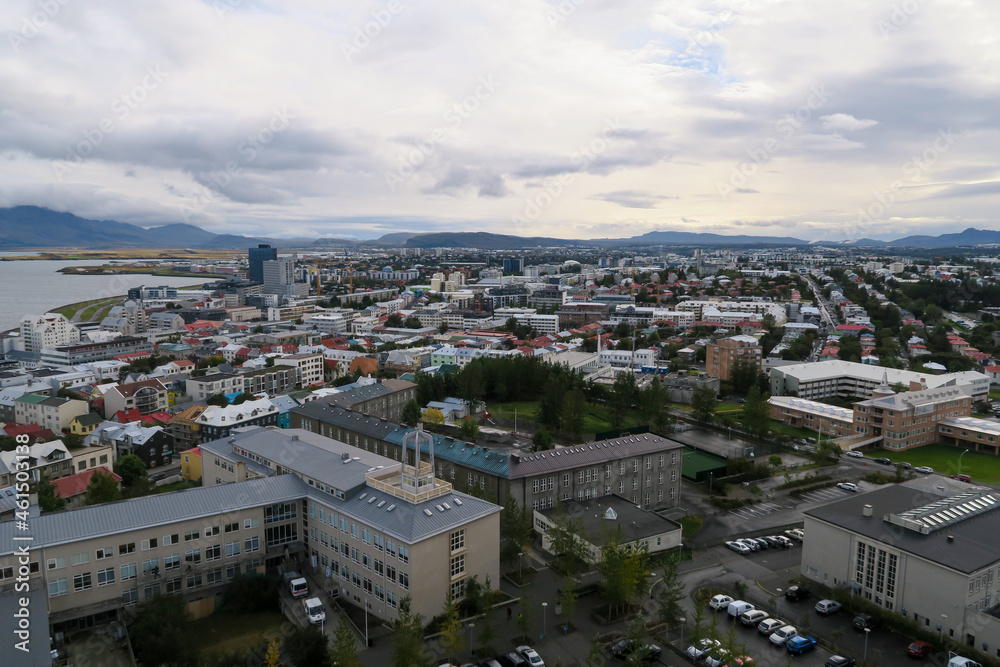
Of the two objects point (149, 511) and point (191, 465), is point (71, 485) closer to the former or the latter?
point (191, 465)

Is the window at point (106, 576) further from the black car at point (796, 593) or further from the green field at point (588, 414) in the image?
the green field at point (588, 414)

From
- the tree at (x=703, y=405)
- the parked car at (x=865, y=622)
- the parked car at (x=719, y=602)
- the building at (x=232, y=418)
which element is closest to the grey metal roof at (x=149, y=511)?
the parked car at (x=719, y=602)

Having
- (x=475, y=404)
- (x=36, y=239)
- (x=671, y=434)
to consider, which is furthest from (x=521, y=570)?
(x=36, y=239)

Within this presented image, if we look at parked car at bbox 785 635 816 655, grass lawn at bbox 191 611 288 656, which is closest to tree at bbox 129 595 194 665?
grass lawn at bbox 191 611 288 656

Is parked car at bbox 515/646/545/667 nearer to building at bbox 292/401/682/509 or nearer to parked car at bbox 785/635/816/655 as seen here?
parked car at bbox 785/635/816/655

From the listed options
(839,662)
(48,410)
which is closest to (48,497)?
(48,410)

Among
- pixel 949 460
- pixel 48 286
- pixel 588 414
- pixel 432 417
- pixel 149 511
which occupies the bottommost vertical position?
pixel 588 414

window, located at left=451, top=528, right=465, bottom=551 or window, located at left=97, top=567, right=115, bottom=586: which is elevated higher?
window, located at left=451, top=528, right=465, bottom=551
